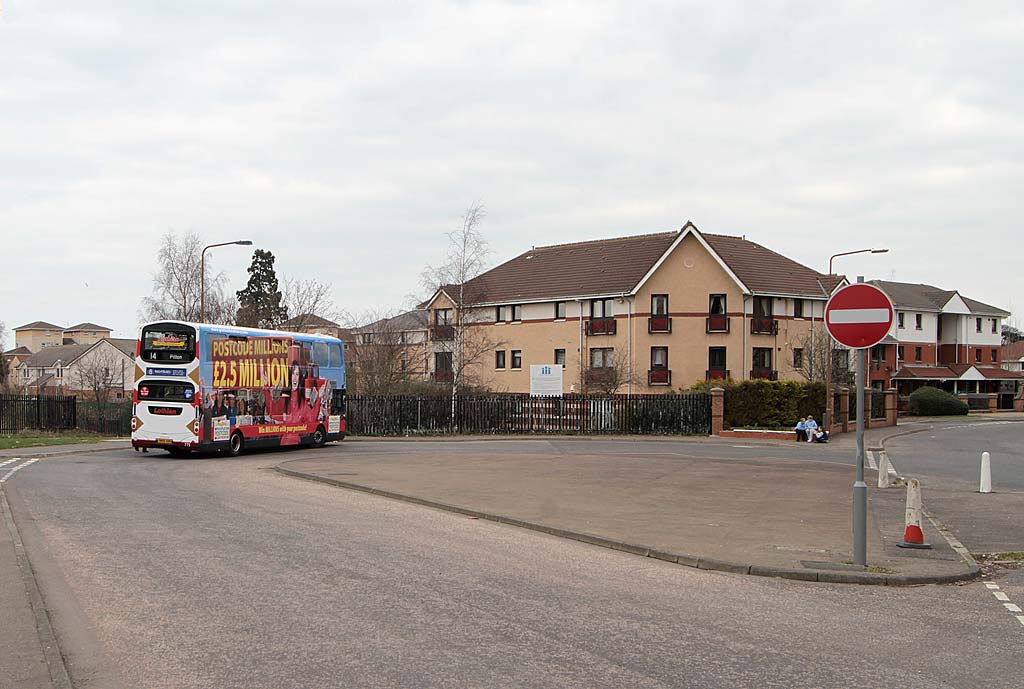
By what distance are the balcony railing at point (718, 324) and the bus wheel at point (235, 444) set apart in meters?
34.2

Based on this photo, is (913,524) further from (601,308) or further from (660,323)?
(601,308)

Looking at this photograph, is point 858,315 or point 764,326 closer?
point 858,315

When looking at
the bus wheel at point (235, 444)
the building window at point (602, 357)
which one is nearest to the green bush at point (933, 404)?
the building window at point (602, 357)

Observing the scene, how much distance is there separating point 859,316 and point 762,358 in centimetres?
4945

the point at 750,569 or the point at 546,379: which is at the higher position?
the point at 546,379

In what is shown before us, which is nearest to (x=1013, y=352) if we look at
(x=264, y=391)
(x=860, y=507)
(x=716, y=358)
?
(x=716, y=358)

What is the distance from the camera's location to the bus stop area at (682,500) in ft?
36.1

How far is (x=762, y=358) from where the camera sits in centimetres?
5862

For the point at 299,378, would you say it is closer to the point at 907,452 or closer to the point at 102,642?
the point at 907,452

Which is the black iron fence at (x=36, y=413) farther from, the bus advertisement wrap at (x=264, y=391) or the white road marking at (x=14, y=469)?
the white road marking at (x=14, y=469)

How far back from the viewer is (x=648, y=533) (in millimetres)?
12750

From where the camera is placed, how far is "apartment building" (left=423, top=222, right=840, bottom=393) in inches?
2259

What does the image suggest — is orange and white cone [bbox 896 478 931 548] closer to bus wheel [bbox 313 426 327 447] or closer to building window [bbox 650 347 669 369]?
bus wheel [bbox 313 426 327 447]

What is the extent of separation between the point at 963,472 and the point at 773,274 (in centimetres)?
3672
